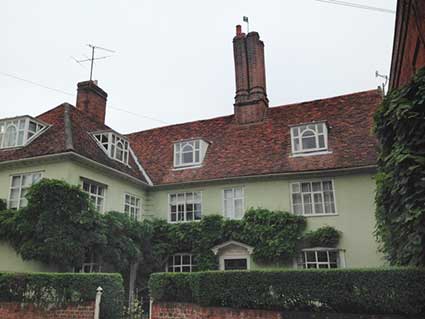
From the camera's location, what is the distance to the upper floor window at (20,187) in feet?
50.4

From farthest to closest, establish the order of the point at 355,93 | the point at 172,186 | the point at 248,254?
1. the point at 355,93
2. the point at 172,186
3. the point at 248,254

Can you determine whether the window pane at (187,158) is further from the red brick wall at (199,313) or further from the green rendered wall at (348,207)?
the red brick wall at (199,313)

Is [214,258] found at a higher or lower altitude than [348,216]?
lower

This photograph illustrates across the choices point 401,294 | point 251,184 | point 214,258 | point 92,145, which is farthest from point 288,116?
point 401,294

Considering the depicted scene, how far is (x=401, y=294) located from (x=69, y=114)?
15.3 m

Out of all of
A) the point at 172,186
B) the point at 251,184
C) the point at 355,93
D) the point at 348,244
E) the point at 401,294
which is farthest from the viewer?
the point at 355,93

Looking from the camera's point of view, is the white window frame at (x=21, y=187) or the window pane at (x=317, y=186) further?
the window pane at (x=317, y=186)

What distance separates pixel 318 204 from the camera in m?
16.4

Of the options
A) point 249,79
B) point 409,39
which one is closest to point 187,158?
point 249,79

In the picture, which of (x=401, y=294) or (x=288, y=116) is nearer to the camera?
(x=401, y=294)

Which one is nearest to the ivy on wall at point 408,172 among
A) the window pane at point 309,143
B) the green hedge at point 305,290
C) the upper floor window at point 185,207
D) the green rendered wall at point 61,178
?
the green hedge at point 305,290

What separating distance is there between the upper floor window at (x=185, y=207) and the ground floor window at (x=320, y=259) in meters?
5.23

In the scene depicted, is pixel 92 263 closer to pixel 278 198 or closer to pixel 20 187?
pixel 20 187

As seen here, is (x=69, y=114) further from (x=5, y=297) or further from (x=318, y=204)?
(x=318, y=204)
